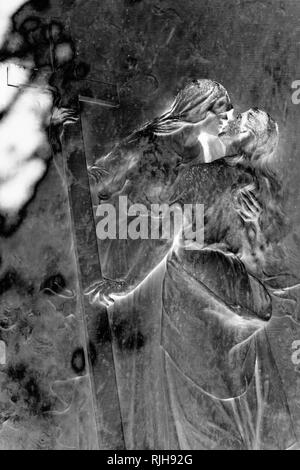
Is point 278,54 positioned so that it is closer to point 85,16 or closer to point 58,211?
point 85,16

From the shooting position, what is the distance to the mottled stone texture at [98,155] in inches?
90.6

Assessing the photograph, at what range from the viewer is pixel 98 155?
2.41 m

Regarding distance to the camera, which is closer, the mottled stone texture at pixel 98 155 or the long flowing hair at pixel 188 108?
the mottled stone texture at pixel 98 155

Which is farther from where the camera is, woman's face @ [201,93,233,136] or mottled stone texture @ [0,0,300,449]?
woman's face @ [201,93,233,136]

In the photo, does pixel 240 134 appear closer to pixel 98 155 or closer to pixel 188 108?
pixel 188 108

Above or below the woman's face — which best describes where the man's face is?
below

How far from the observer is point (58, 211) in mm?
2354

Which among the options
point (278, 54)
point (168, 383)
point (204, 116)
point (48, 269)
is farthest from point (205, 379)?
point (278, 54)

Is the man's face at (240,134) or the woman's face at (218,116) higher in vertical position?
the woman's face at (218,116)

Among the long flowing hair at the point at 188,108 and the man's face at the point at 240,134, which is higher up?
the long flowing hair at the point at 188,108

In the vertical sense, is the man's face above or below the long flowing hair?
below

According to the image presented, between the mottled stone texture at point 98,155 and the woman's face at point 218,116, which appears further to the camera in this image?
the woman's face at point 218,116

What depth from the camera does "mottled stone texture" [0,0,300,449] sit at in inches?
90.6

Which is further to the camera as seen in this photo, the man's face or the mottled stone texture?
the man's face
